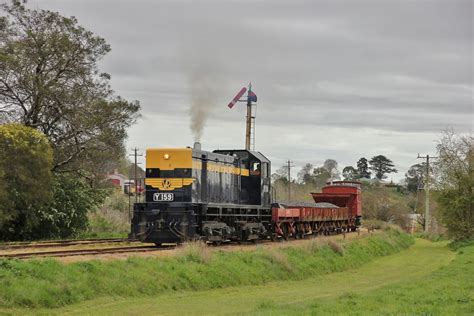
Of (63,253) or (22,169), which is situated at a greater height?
(22,169)

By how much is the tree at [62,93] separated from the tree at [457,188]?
23.5 meters

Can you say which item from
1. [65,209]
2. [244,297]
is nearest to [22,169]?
[65,209]

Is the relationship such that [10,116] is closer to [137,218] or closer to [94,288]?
[137,218]

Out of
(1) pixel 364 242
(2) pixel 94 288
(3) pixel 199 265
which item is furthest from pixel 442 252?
(2) pixel 94 288

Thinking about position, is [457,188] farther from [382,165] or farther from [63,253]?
[382,165]

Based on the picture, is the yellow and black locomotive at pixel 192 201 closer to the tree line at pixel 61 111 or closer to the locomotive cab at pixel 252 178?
the locomotive cab at pixel 252 178

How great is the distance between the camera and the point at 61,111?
36.2 meters

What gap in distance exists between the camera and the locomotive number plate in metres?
25.4

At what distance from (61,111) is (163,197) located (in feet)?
43.4

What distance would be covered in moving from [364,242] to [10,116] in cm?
2063

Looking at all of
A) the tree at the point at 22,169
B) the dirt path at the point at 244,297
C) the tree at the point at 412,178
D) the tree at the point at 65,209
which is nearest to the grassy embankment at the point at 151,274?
the dirt path at the point at 244,297

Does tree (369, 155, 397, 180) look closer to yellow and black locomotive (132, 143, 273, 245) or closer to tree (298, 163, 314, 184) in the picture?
tree (298, 163, 314, 184)

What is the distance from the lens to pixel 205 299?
17.2 m

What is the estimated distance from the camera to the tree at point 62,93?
35.2 meters
